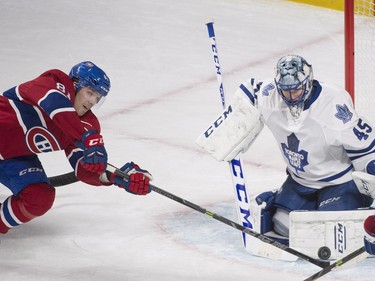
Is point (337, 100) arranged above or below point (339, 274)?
above

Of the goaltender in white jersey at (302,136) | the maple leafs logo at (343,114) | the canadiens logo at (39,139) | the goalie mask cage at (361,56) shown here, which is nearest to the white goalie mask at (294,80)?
the goaltender in white jersey at (302,136)

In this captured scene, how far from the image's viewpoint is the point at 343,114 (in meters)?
3.68

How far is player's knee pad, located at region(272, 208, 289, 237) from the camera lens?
3.91 metres

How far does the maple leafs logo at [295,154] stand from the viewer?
3.78 m

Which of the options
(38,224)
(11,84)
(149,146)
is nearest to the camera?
(38,224)

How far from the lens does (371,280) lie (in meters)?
3.52

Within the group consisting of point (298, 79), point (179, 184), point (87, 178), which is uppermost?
point (298, 79)

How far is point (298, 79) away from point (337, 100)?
0.56ft

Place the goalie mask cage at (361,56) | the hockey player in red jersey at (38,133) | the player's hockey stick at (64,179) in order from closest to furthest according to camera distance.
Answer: the hockey player in red jersey at (38,133), the player's hockey stick at (64,179), the goalie mask cage at (361,56)

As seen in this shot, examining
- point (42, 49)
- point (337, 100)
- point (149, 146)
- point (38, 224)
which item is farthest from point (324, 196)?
point (42, 49)

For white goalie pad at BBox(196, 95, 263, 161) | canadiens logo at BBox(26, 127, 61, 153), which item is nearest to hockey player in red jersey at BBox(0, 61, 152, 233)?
canadiens logo at BBox(26, 127, 61, 153)

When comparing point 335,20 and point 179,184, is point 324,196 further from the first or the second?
point 335,20

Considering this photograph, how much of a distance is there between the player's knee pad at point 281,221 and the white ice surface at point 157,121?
15 cm

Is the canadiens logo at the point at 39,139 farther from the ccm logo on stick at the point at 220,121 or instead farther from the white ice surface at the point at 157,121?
the ccm logo on stick at the point at 220,121
